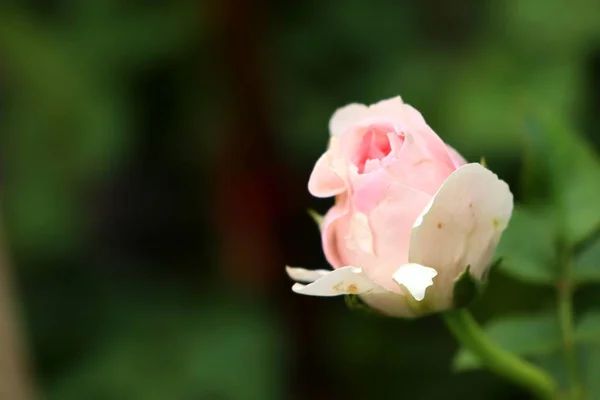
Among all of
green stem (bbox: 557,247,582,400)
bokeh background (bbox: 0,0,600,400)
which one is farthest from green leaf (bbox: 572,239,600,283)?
bokeh background (bbox: 0,0,600,400)

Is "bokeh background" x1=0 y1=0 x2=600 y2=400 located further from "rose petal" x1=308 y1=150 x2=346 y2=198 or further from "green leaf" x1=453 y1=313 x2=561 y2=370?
"rose petal" x1=308 y1=150 x2=346 y2=198

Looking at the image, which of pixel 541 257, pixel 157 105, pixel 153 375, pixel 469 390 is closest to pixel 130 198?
pixel 157 105

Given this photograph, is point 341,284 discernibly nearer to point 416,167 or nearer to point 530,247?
point 416,167

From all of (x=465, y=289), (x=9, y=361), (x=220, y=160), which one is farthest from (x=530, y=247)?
(x=220, y=160)

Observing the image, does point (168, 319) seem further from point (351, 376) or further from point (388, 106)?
point (388, 106)

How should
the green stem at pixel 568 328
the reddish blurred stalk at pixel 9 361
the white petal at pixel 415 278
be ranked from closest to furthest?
the white petal at pixel 415 278 < the green stem at pixel 568 328 < the reddish blurred stalk at pixel 9 361

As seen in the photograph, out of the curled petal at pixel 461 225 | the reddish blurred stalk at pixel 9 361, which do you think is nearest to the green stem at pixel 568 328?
the curled petal at pixel 461 225

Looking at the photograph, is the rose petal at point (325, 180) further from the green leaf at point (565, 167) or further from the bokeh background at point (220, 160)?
the bokeh background at point (220, 160)
